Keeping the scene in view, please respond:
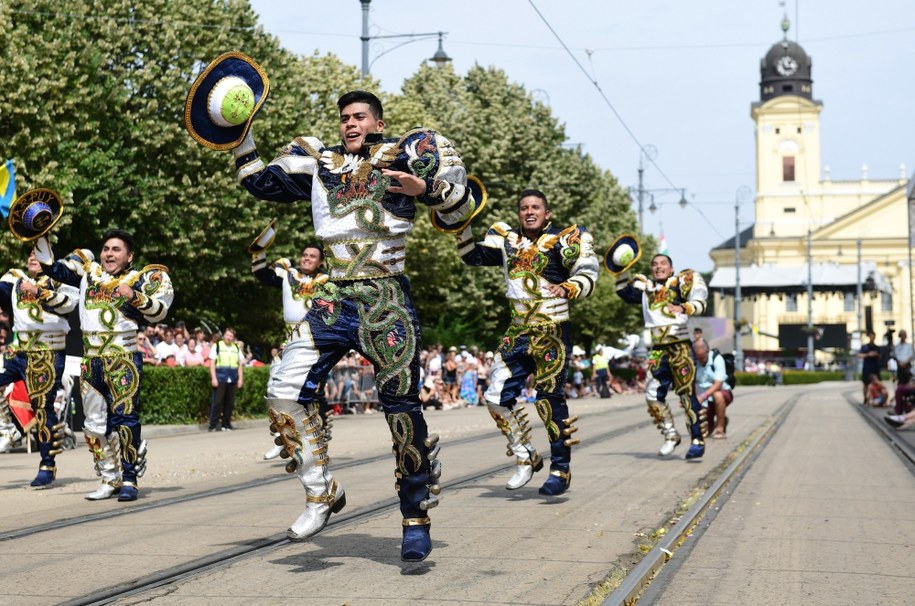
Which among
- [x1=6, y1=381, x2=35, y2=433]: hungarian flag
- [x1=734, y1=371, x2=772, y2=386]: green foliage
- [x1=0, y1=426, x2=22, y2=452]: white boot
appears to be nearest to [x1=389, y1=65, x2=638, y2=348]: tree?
→ [x1=734, y1=371, x2=772, y2=386]: green foliage

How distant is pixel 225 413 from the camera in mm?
22672

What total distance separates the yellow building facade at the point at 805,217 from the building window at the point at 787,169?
93 millimetres

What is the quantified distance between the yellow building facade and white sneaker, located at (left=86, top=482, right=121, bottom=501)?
104 m

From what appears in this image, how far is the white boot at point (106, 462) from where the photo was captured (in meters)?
10.3

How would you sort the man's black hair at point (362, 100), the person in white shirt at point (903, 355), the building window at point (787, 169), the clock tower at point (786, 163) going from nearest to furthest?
the man's black hair at point (362, 100), the person in white shirt at point (903, 355), the clock tower at point (786, 163), the building window at point (787, 169)

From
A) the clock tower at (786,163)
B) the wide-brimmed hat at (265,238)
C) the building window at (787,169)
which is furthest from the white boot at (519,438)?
the building window at (787,169)

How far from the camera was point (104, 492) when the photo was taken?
34.1ft

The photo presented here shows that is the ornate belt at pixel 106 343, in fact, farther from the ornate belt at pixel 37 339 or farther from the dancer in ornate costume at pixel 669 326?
the dancer in ornate costume at pixel 669 326

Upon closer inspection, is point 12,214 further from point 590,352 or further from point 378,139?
point 590,352

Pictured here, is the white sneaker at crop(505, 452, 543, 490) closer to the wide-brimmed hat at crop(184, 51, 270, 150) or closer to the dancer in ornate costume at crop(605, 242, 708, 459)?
the dancer in ornate costume at crop(605, 242, 708, 459)

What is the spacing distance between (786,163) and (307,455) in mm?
123479

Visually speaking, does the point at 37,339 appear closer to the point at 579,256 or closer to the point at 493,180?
the point at 579,256

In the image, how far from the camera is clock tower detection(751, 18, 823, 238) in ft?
409

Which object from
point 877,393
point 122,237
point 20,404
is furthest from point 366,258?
point 877,393
